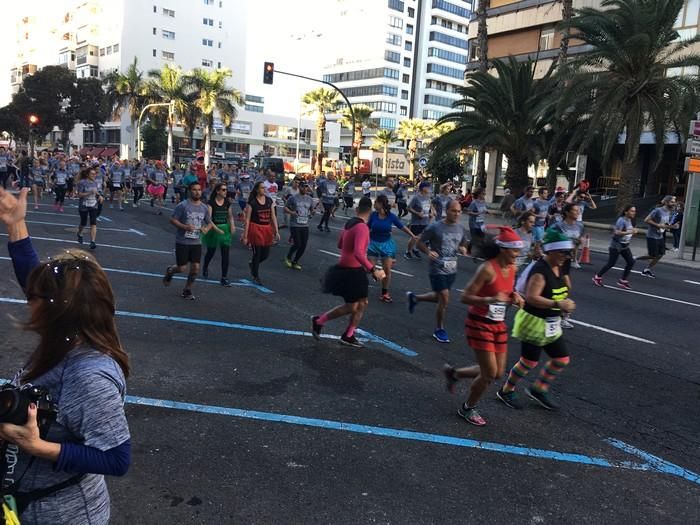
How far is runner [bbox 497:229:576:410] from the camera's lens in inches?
197

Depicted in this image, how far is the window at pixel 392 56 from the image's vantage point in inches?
3999

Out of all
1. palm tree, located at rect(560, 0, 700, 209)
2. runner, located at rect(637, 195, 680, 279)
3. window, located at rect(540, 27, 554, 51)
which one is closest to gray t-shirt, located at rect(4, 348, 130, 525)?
runner, located at rect(637, 195, 680, 279)

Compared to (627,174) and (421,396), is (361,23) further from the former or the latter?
(421,396)

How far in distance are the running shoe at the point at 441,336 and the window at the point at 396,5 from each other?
103 m

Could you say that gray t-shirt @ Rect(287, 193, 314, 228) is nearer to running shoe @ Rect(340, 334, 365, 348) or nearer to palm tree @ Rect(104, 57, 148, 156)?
running shoe @ Rect(340, 334, 365, 348)

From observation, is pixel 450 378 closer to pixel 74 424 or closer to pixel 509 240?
pixel 509 240

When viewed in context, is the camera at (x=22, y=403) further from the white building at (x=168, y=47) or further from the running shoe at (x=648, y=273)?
the white building at (x=168, y=47)

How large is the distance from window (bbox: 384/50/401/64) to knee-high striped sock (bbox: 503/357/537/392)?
103 m

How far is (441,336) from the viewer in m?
7.29

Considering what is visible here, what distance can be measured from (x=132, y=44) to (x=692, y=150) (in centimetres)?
8010

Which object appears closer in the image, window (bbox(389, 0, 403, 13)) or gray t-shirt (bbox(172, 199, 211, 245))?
gray t-shirt (bbox(172, 199, 211, 245))

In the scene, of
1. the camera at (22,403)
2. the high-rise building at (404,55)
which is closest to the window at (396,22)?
the high-rise building at (404,55)

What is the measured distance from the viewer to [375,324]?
790 centimetres

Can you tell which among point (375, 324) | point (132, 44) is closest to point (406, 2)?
point (132, 44)
